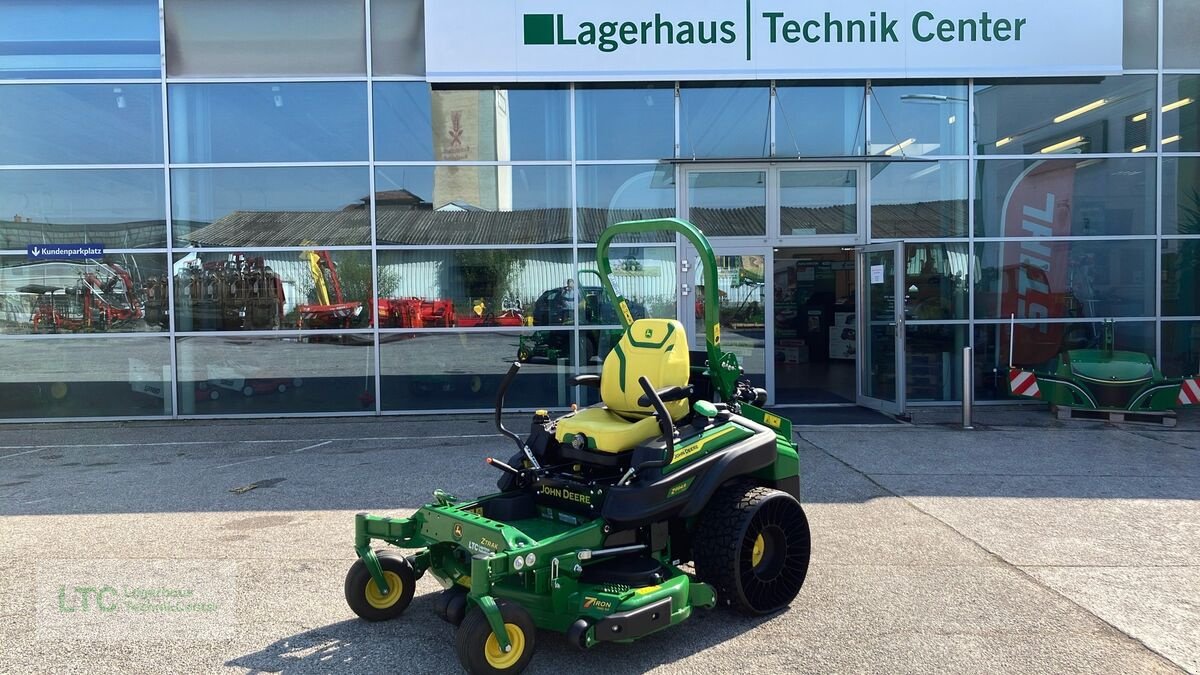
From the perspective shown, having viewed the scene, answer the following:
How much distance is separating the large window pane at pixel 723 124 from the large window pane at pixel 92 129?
23.4 feet

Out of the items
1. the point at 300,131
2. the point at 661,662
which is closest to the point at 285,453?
the point at 300,131

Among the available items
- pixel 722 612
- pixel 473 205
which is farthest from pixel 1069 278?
pixel 722 612

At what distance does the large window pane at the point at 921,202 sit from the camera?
1145 centimetres

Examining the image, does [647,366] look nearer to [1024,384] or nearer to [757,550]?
[757,550]

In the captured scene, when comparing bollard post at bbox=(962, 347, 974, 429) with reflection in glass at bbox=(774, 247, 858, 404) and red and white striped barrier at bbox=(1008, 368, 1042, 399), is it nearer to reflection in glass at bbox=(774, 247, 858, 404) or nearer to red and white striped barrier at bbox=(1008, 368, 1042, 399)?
red and white striped barrier at bbox=(1008, 368, 1042, 399)

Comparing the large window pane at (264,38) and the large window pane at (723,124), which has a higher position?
the large window pane at (264,38)

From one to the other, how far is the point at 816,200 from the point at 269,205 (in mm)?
7457

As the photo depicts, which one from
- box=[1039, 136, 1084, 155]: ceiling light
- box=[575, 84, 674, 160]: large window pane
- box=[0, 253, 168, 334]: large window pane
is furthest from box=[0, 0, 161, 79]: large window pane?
box=[1039, 136, 1084, 155]: ceiling light

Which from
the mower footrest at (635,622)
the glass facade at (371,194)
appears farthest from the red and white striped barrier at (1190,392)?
the mower footrest at (635,622)

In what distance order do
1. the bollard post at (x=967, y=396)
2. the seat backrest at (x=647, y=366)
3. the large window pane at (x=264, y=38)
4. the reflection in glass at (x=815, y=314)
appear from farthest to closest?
the reflection in glass at (x=815, y=314) < the large window pane at (x=264, y=38) < the bollard post at (x=967, y=396) < the seat backrest at (x=647, y=366)

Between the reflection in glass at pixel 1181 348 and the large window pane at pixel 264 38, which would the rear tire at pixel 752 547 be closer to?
the large window pane at pixel 264 38

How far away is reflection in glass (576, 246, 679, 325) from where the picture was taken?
1128 cm

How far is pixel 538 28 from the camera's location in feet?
35.6

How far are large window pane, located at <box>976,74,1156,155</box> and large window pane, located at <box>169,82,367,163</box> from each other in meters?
8.60
